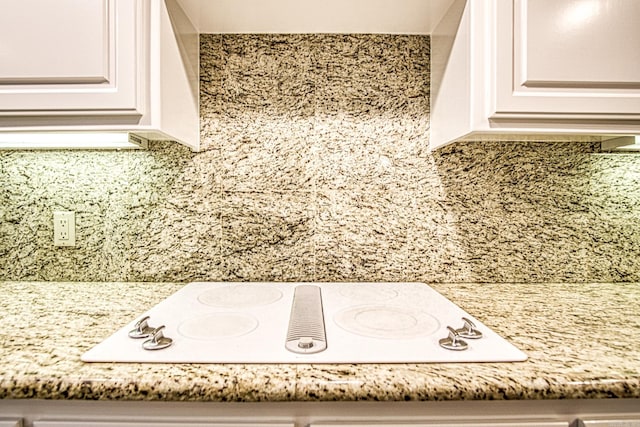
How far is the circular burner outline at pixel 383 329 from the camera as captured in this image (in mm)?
720

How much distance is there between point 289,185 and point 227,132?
0.27 meters

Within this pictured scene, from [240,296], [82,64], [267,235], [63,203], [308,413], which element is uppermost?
[82,64]

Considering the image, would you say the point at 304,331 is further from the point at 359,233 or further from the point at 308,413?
the point at 359,233

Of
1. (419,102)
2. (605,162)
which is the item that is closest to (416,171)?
(419,102)

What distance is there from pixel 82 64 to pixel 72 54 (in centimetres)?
3

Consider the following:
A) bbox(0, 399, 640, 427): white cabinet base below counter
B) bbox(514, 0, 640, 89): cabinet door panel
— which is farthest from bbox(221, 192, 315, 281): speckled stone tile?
bbox(514, 0, 640, 89): cabinet door panel

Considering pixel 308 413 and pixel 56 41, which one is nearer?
pixel 308 413

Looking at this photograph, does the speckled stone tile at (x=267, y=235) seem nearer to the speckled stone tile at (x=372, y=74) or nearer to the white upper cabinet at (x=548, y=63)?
the speckled stone tile at (x=372, y=74)

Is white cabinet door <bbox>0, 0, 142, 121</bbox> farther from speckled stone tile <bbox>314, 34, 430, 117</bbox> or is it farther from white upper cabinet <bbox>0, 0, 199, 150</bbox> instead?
speckled stone tile <bbox>314, 34, 430, 117</bbox>

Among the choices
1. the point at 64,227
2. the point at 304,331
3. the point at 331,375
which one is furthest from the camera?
the point at 64,227

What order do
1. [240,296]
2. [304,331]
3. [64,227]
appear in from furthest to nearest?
[64,227], [240,296], [304,331]

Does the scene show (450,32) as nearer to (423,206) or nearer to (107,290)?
(423,206)

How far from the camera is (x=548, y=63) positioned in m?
0.81

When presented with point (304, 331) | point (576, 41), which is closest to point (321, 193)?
point (304, 331)
